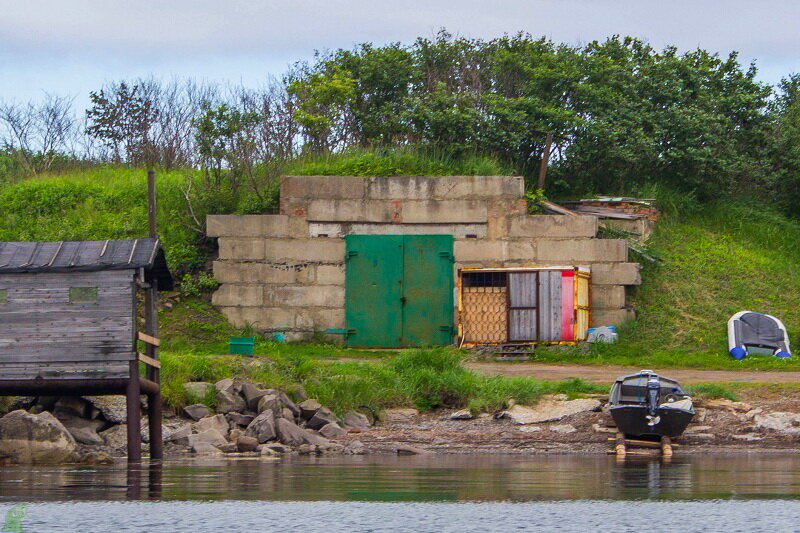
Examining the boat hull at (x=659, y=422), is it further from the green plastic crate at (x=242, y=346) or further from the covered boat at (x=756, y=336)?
the green plastic crate at (x=242, y=346)

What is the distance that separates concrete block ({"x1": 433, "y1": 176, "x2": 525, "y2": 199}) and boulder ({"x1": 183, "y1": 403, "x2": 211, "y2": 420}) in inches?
390

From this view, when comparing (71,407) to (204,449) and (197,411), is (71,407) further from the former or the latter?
(204,449)

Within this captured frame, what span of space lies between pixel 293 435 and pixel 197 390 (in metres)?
2.54

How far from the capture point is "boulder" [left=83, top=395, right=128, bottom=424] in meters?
21.3

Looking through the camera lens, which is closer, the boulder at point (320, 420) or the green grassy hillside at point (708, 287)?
the boulder at point (320, 420)

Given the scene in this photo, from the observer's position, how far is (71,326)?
18.8 m

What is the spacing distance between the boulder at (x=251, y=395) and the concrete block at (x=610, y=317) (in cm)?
1019

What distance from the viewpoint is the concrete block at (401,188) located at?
30125mm

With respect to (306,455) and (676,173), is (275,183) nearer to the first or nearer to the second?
(676,173)

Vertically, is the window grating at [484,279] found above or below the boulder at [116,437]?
above

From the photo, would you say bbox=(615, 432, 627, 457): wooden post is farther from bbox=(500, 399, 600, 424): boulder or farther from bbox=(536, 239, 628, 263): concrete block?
bbox=(536, 239, 628, 263): concrete block

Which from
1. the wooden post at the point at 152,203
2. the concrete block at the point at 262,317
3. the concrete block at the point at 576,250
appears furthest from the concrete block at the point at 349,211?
the wooden post at the point at 152,203

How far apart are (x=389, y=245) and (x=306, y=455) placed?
Answer: 10863mm

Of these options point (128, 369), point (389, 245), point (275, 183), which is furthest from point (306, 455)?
point (275, 183)
